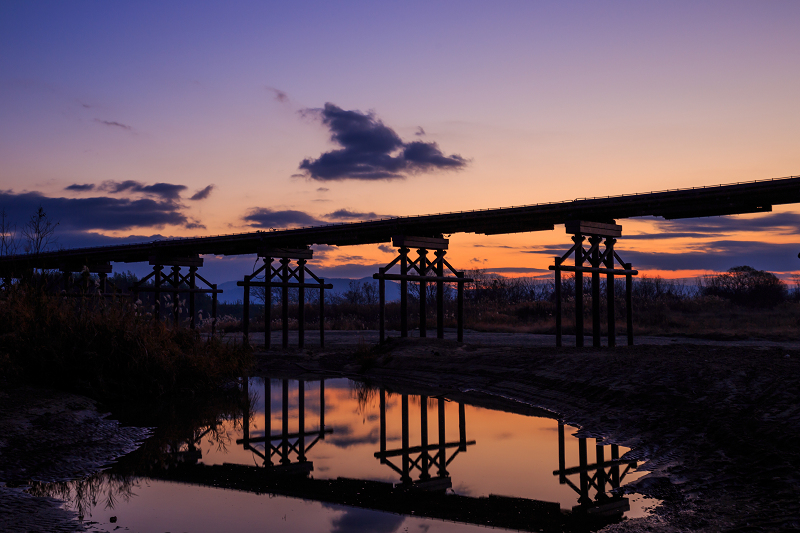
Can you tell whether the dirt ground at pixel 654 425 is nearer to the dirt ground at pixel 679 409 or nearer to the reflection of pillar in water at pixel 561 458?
the dirt ground at pixel 679 409

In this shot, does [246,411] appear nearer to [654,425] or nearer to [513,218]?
[654,425]

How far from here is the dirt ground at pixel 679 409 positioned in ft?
17.6

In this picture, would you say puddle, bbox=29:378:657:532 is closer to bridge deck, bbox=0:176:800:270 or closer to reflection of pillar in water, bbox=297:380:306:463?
reflection of pillar in water, bbox=297:380:306:463

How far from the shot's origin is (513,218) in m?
19.5

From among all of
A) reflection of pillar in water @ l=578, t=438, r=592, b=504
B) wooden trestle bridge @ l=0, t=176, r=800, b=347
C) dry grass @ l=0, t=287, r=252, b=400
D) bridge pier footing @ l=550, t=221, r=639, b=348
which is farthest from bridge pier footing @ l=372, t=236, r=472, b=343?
reflection of pillar in water @ l=578, t=438, r=592, b=504

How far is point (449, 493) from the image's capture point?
648cm

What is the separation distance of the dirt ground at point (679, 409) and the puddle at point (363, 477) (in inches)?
17.8

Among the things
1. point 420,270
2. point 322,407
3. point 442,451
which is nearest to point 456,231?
point 420,270

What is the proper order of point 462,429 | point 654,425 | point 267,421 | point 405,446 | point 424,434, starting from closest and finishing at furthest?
1. point 654,425
2. point 405,446
3. point 424,434
4. point 462,429
5. point 267,421

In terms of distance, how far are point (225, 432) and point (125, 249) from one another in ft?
77.4

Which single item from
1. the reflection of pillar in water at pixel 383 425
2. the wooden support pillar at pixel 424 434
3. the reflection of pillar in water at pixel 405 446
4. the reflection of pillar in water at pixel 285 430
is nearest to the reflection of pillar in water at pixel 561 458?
the wooden support pillar at pixel 424 434

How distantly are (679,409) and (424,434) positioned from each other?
378cm

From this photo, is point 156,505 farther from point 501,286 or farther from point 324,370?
point 501,286

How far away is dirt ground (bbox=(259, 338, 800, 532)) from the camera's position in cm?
537
